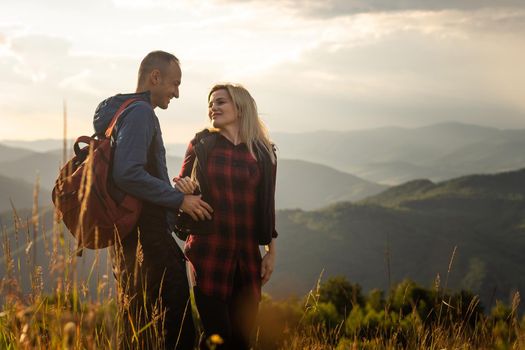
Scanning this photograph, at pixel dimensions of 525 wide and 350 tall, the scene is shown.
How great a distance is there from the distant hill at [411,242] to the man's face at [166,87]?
4058 inches

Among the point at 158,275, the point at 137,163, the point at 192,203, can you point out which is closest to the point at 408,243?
the point at 192,203

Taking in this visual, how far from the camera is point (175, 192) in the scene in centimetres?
278

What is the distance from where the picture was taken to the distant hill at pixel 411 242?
4673 inches

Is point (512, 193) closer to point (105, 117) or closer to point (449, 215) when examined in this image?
point (449, 215)

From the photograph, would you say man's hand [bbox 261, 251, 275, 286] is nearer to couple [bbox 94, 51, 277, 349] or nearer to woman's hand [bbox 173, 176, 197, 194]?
couple [bbox 94, 51, 277, 349]

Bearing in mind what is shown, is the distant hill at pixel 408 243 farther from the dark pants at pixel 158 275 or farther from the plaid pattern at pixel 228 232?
the dark pants at pixel 158 275

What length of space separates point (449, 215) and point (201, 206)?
16833cm

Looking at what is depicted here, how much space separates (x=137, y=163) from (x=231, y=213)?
0.70m

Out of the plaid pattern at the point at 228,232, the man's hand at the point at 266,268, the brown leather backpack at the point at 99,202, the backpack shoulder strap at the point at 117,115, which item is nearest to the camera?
the brown leather backpack at the point at 99,202

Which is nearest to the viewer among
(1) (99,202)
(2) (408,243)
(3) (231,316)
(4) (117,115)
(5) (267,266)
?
(1) (99,202)

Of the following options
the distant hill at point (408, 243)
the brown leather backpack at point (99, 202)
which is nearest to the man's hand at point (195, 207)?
the brown leather backpack at point (99, 202)

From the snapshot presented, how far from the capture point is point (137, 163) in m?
2.67

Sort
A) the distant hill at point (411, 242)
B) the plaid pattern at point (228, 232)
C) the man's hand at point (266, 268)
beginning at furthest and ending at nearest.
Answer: the distant hill at point (411, 242) < the man's hand at point (266, 268) < the plaid pattern at point (228, 232)

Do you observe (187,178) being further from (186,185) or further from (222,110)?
(222,110)
